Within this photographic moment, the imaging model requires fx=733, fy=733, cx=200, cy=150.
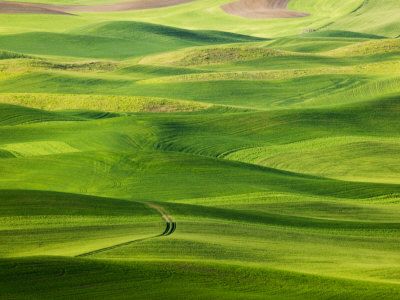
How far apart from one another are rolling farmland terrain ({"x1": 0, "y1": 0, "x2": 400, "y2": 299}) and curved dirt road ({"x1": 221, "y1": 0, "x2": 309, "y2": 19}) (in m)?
24.7

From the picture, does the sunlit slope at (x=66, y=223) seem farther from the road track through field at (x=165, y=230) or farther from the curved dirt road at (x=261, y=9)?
the curved dirt road at (x=261, y=9)

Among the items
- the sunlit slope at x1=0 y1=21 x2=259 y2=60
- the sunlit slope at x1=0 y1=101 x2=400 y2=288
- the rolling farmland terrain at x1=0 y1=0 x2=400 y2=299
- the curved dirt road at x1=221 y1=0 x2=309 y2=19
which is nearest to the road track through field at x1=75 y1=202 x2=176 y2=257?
the rolling farmland terrain at x1=0 y1=0 x2=400 y2=299

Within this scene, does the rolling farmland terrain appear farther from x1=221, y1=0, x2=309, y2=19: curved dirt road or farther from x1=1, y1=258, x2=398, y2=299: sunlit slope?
x1=221, y1=0, x2=309, y2=19: curved dirt road

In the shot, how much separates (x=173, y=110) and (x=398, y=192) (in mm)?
16424

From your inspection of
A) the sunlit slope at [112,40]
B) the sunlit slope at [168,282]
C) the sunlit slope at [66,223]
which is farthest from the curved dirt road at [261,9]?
the sunlit slope at [168,282]

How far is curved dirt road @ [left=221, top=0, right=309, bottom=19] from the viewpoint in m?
88.5

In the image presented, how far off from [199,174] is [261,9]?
71187 mm

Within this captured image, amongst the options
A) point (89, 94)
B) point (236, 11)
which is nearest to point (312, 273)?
point (89, 94)

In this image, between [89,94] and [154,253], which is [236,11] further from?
[154,253]

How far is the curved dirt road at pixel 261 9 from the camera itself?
8850cm

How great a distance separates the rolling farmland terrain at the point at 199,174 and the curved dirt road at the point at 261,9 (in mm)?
24727

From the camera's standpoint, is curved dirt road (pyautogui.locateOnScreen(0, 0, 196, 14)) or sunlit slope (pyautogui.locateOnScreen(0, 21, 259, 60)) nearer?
sunlit slope (pyautogui.locateOnScreen(0, 21, 259, 60))

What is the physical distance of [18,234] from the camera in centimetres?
1248

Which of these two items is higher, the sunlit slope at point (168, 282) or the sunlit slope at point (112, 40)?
the sunlit slope at point (112, 40)
